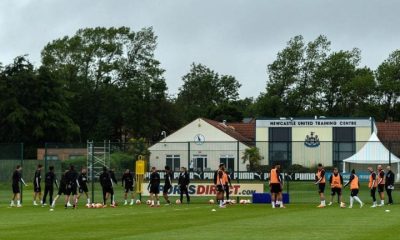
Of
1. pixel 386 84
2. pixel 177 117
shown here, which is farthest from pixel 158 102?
pixel 386 84

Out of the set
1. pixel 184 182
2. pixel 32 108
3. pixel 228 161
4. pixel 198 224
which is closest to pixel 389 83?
pixel 32 108

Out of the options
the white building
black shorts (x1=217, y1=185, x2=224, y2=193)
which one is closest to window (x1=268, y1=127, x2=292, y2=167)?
the white building

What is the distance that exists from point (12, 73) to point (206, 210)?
64708 millimetres

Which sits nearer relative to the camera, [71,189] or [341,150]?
[71,189]

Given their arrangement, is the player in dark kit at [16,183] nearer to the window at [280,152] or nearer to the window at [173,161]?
the window at [173,161]

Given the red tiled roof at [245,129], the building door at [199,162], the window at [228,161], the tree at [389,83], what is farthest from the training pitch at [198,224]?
the tree at [389,83]

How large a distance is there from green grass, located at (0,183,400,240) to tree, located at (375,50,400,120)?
72.8m

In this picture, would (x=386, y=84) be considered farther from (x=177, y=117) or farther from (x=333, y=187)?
(x=333, y=187)

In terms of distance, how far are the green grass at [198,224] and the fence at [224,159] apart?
313 inches

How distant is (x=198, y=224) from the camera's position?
26.3 metres

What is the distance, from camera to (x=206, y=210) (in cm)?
3525

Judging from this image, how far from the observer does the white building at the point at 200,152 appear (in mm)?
49750

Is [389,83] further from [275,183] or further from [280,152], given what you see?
[275,183]

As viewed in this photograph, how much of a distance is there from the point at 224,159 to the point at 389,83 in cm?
5847
